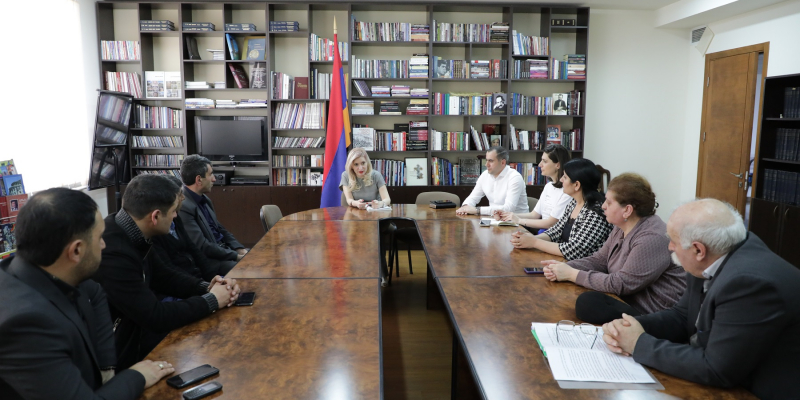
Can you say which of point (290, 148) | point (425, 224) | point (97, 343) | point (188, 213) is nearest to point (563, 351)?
point (97, 343)

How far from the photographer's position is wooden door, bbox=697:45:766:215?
538 centimetres

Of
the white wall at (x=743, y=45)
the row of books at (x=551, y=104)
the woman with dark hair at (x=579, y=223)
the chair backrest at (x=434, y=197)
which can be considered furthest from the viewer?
the row of books at (x=551, y=104)

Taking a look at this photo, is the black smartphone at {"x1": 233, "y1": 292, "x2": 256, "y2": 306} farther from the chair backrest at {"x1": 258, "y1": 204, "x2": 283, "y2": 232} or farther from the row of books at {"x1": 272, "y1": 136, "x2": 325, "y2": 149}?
the row of books at {"x1": 272, "y1": 136, "x2": 325, "y2": 149}

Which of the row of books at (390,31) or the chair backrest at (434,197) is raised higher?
the row of books at (390,31)

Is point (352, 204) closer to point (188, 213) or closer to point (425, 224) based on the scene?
point (425, 224)

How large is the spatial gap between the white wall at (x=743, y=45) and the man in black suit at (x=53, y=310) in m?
5.78

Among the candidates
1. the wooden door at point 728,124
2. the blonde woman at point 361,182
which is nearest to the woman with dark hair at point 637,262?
the blonde woman at point 361,182

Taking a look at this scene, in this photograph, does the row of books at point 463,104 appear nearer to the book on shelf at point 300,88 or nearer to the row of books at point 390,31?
the row of books at point 390,31

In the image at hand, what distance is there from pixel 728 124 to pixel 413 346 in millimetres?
4622

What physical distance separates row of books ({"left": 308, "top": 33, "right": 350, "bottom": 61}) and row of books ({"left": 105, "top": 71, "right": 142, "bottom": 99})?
6.64 feet

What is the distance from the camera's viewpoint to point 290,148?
6.18m

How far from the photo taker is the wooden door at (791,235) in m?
4.20

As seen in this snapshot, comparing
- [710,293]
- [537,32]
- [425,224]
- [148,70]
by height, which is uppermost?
[537,32]

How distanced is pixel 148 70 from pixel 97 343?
5219 millimetres
